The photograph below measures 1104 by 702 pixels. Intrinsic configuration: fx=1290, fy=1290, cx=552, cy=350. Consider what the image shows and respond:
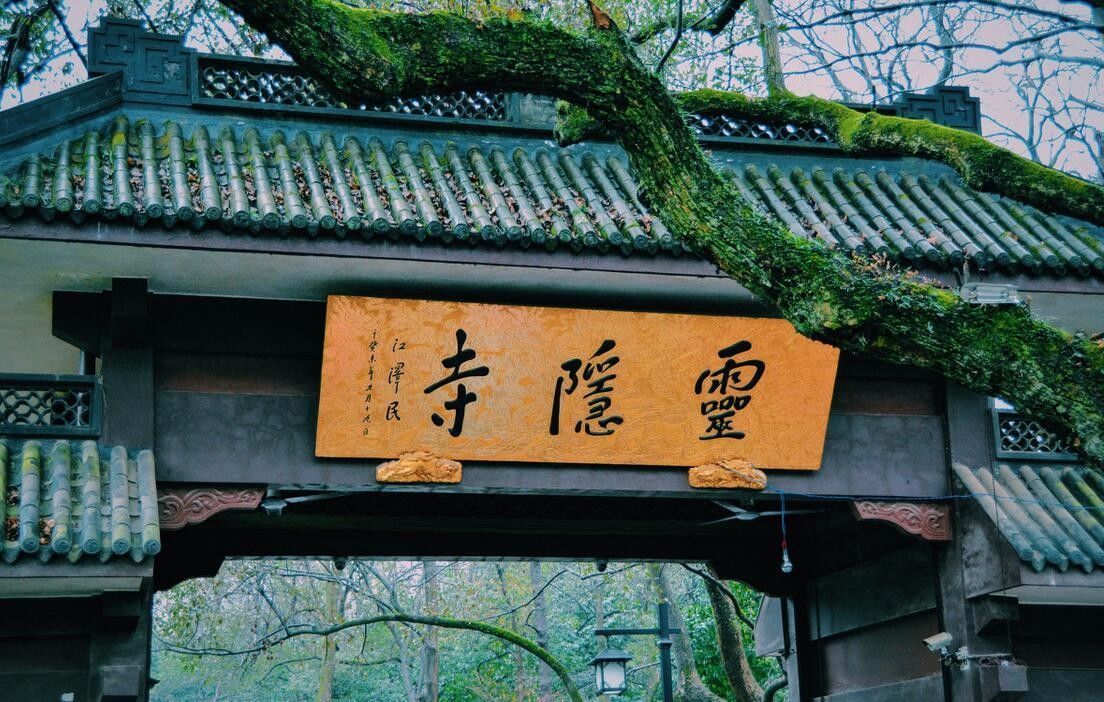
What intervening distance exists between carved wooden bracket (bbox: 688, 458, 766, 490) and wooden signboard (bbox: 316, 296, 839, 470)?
0.06 m

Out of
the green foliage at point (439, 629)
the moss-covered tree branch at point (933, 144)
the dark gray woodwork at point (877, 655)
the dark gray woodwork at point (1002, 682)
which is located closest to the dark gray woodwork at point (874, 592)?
the dark gray woodwork at point (877, 655)

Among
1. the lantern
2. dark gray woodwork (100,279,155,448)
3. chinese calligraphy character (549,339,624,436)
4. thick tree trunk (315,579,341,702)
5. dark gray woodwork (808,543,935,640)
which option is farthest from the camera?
thick tree trunk (315,579,341,702)

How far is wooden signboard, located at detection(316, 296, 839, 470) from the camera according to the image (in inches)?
312

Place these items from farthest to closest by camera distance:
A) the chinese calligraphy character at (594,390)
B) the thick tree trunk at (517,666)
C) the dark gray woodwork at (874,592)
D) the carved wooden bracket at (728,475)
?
the thick tree trunk at (517,666) → the dark gray woodwork at (874,592) → the carved wooden bracket at (728,475) → the chinese calligraphy character at (594,390)

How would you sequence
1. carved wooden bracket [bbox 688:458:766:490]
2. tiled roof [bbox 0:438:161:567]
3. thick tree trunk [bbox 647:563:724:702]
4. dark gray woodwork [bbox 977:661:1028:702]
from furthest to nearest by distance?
1. thick tree trunk [bbox 647:563:724:702]
2. carved wooden bracket [bbox 688:458:766:490]
3. dark gray woodwork [bbox 977:661:1028:702]
4. tiled roof [bbox 0:438:161:567]

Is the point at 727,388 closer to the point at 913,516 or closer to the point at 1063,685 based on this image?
the point at 913,516

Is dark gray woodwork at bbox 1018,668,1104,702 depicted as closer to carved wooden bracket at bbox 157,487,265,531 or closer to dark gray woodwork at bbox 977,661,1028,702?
dark gray woodwork at bbox 977,661,1028,702

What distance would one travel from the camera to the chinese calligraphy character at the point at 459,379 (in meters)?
8.03

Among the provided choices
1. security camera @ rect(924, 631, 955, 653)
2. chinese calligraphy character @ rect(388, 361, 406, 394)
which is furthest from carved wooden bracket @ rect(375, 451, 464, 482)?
security camera @ rect(924, 631, 955, 653)

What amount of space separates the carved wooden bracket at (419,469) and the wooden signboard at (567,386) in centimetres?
6

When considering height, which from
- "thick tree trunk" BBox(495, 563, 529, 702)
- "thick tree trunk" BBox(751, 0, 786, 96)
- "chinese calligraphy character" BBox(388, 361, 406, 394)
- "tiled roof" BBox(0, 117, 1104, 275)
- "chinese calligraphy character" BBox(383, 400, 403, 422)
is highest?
"thick tree trunk" BBox(751, 0, 786, 96)

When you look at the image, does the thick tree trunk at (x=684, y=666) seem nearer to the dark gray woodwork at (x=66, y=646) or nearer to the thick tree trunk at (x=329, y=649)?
the thick tree trunk at (x=329, y=649)

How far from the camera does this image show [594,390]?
8273 millimetres

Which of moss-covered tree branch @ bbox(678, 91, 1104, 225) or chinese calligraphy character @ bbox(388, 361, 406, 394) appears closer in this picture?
moss-covered tree branch @ bbox(678, 91, 1104, 225)
